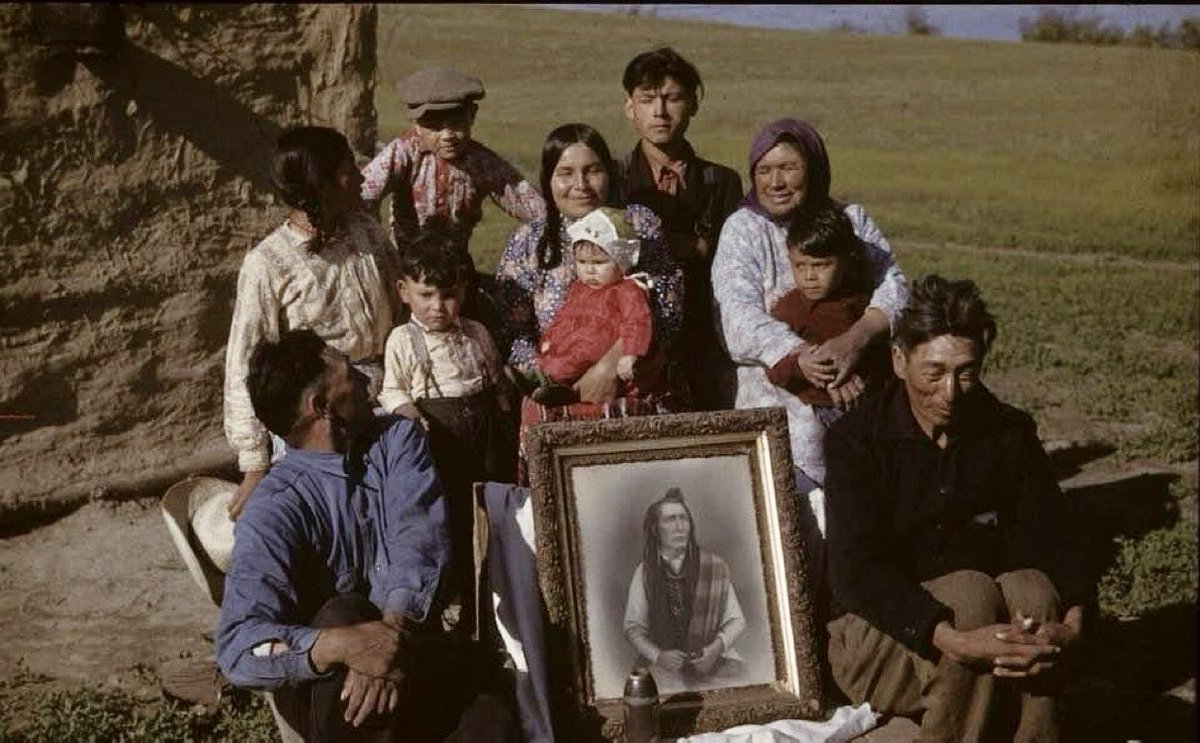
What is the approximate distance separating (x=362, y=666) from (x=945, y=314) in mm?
1874

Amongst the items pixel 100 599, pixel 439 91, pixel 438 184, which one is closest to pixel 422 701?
pixel 438 184

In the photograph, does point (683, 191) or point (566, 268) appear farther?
point (683, 191)

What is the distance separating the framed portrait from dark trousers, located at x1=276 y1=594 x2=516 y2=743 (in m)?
0.41

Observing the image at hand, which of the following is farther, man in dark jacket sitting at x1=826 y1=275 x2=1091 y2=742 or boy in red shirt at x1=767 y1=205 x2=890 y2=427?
boy in red shirt at x1=767 y1=205 x2=890 y2=427

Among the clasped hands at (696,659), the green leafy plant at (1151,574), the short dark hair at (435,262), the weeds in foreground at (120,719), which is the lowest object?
the green leafy plant at (1151,574)

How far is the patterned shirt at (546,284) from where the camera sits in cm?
480

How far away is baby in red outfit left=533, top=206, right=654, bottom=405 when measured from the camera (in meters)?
4.57

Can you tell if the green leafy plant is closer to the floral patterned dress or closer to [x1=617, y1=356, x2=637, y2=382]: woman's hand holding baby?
the floral patterned dress

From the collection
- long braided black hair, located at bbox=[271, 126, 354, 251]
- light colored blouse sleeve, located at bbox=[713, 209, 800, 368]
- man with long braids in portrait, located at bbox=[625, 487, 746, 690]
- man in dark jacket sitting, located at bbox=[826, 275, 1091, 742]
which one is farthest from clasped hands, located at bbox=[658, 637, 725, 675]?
long braided black hair, located at bbox=[271, 126, 354, 251]

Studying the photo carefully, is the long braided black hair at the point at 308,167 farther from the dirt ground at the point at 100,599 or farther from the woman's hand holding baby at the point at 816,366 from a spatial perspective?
the dirt ground at the point at 100,599

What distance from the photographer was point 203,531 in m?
4.64

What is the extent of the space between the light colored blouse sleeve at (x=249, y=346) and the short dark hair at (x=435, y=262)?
1.47ft

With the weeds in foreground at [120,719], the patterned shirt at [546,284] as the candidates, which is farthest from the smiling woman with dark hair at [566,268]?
the weeds in foreground at [120,719]

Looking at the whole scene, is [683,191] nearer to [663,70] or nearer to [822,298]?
[663,70]
